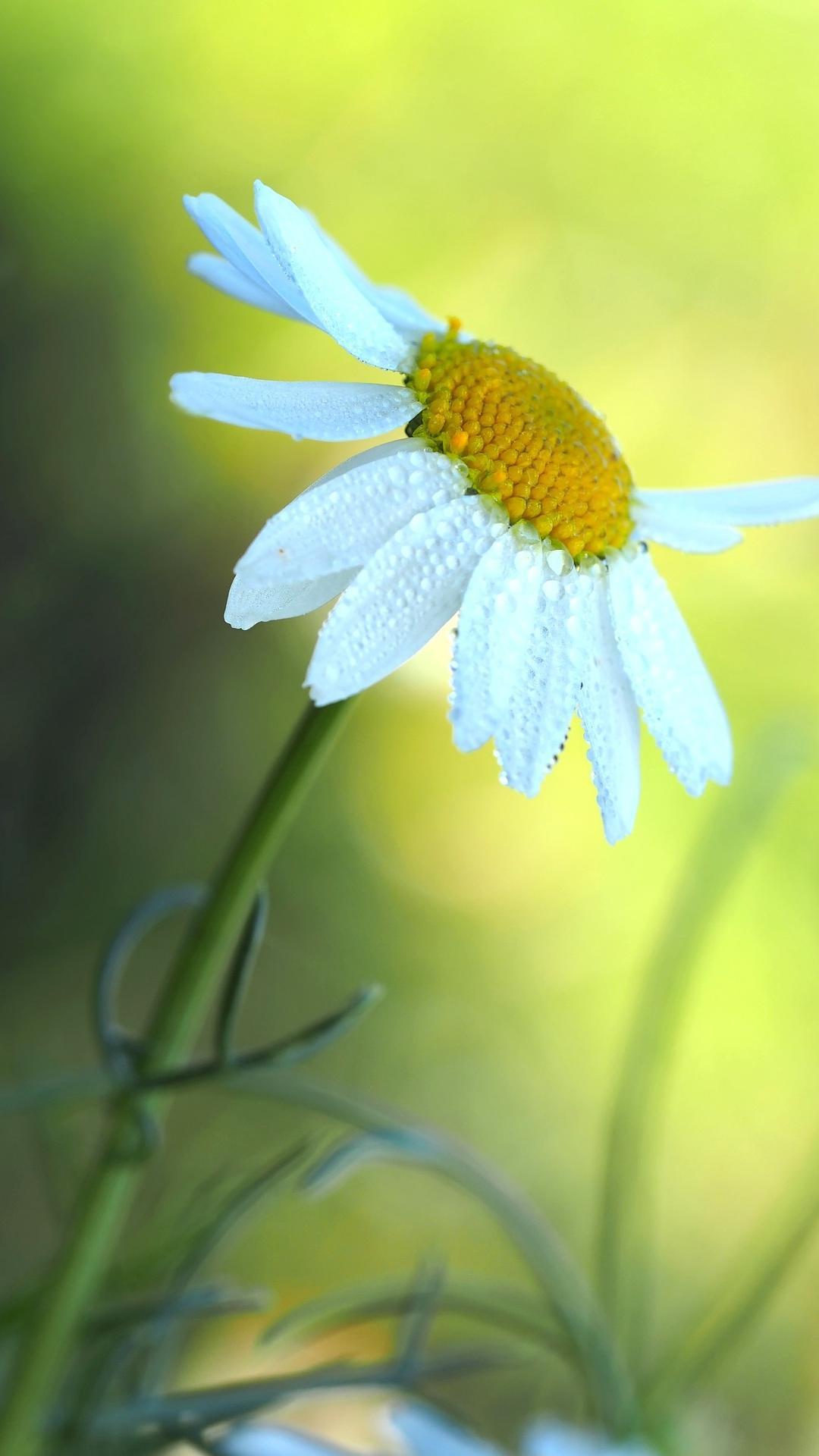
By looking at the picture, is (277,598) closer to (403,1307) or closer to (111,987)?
(111,987)

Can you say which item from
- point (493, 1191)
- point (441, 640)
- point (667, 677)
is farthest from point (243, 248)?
point (441, 640)

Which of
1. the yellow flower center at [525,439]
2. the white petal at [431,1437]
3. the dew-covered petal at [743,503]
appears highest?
the dew-covered petal at [743,503]

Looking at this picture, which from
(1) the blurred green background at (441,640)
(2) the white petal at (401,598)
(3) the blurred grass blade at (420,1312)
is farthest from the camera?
(1) the blurred green background at (441,640)

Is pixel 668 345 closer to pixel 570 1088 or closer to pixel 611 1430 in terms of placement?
pixel 570 1088

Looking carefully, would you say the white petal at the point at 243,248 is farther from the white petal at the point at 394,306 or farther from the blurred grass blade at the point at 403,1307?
the blurred grass blade at the point at 403,1307

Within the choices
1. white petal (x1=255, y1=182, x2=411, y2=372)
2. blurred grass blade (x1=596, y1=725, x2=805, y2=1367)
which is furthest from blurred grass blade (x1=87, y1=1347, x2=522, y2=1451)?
white petal (x1=255, y1=182, x2=411, y2=372)

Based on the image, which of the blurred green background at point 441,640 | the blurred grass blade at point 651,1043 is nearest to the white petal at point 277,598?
the blurred grass blade at point 651,1043
